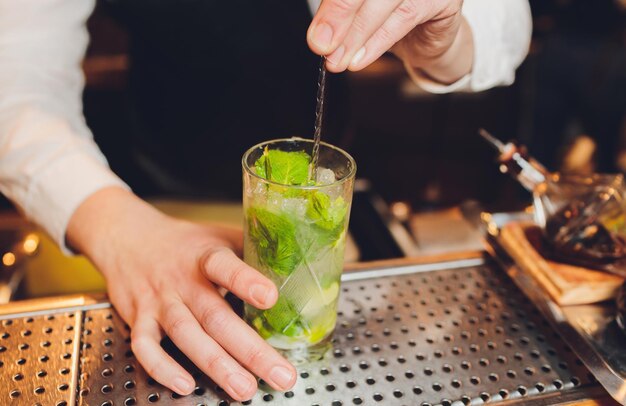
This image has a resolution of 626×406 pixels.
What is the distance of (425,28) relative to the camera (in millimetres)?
1289

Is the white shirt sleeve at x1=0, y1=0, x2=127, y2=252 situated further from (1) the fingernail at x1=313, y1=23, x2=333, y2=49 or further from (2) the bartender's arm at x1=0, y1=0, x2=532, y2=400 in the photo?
(1) the fingernail at x1=313, y1=23, x2=333, y2=49

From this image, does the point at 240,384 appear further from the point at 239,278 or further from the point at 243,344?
the point at 239,278

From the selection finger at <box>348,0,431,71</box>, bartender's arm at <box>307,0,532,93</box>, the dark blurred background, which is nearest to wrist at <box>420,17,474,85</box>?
bartender's arm at <box>307,0,532,93</box>

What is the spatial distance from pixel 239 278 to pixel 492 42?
1.07 meters

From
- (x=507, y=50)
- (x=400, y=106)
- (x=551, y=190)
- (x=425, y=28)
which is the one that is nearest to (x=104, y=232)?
(x=425, y=28)

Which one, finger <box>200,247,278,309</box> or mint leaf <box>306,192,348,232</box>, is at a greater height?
mint leaf <box>306,192,348,232</box>

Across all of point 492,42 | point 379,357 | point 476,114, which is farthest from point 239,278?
point 476,114

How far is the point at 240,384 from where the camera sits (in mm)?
982

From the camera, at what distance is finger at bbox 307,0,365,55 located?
0.92 metres

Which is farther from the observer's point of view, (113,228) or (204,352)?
(113,228)

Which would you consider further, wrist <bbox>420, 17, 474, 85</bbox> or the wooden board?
wrist <bbox>420, 17, 474, 85</bbox>

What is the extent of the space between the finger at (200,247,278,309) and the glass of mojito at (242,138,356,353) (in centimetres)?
5

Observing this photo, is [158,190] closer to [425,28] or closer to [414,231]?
[414,231]

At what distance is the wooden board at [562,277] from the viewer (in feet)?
4.16
